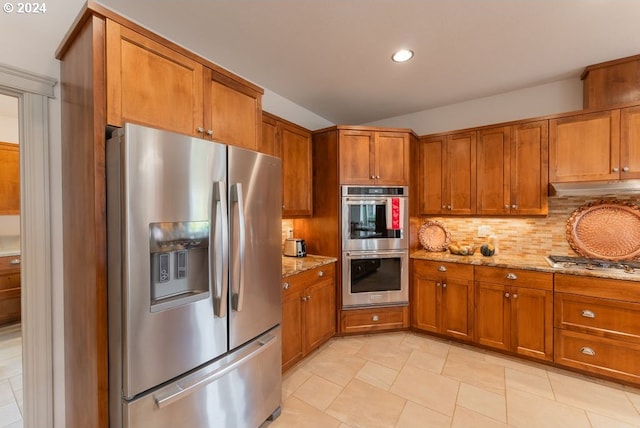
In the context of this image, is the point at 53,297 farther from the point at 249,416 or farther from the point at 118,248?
the point at 249,416

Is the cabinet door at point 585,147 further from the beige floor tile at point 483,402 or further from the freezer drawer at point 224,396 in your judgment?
the freezer drawer at point 224,396

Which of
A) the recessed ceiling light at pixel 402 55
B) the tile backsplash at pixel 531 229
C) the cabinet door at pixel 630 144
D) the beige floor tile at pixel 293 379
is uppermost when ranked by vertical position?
the recessed ceiling light at pixel 402 55

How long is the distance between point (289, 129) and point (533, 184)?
8.38 feet

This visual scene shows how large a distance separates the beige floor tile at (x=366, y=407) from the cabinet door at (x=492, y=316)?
1.24 meters

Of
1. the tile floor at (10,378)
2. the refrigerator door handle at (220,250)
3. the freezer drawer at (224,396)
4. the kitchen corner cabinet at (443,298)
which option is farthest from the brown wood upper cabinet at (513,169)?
the tile floor at (10,378)

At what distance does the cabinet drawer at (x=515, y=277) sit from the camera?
7.95 ft

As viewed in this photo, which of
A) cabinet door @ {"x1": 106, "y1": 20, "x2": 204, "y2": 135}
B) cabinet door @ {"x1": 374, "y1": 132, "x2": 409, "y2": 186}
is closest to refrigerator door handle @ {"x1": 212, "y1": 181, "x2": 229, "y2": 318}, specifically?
cabinet door @ {"x1": 106, "y1": 20, "x2": 204, "y2": 135}

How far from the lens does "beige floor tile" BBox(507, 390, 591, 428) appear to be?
180 cm

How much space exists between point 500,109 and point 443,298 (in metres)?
2.25

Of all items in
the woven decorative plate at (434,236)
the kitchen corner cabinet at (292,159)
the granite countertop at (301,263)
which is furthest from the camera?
the woven decorative plate at (434,236)

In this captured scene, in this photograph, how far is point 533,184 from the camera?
8.96 feet

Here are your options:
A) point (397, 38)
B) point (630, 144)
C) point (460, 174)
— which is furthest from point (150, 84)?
point (630, 144)

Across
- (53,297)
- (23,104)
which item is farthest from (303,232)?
(23,104)

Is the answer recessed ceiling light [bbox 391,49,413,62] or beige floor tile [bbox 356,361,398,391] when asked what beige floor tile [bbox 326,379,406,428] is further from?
recessed ceiling light [bbox 391,49,413,62]
